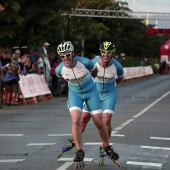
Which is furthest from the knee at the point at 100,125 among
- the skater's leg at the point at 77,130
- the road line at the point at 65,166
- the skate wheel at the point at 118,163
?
the road line at the point at 65,166

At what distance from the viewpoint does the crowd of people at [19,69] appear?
75.0 ft

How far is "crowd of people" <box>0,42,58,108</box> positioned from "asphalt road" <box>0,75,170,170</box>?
72.6 inches

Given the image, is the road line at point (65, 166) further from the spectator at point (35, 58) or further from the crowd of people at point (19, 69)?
the spectator at point (35, 58)

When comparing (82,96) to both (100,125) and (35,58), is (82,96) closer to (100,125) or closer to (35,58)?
(100,125)

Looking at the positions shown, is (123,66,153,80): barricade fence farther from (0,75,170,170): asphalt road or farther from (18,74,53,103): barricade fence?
(0,75,170,170): asphalt road

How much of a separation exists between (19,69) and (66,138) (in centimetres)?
1124

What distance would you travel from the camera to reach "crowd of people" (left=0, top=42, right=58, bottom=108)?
2286cm

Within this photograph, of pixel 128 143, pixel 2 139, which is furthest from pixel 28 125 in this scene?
pixel 128 143

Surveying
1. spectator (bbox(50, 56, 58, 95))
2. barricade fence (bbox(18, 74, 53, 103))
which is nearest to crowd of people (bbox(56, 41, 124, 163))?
barricade fence (bbox(18, 74, 53, 103))

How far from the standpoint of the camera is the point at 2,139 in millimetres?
13047

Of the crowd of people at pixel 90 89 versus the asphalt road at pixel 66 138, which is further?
the asphalt road at pixel 66 138

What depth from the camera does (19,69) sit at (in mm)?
23891

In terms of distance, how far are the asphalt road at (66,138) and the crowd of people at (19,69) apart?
1843 mm

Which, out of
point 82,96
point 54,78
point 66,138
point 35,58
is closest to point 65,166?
point 82,96
